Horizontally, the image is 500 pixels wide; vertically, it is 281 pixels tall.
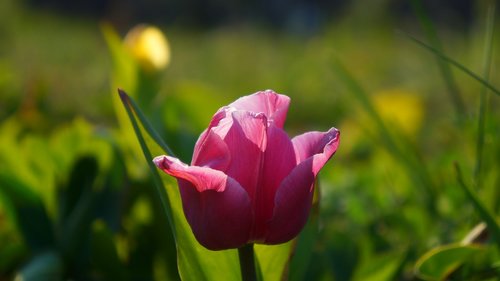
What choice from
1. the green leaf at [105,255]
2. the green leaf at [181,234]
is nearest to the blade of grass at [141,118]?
the green leaf at [181,234]

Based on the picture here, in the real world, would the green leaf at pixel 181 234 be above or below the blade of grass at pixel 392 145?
above

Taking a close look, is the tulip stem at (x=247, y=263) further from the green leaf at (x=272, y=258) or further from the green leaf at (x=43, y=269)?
the green leaf at (x=43, y=269)

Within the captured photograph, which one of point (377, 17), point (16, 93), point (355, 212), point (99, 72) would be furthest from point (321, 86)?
point (355, 212)

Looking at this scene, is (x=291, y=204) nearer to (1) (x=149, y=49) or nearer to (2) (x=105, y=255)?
(2) (x=105, y=255)

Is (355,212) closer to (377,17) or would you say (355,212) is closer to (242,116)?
(242,116)

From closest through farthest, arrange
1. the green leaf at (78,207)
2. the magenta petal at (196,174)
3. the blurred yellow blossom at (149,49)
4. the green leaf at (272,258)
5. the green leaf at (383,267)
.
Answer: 1. the magenta petal at (196,174)
2. the green leaf at (272,258)
3. the green leaf at (383,267)
4. the green leaf at (78,207)
5. the blurred yellow blossom at (149,49)

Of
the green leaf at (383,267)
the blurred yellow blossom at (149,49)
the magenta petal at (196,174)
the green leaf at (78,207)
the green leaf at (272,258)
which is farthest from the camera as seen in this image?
the blurred yellow blossom at (149,49)

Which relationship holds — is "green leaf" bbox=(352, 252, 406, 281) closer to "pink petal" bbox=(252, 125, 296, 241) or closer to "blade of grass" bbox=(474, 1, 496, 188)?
"blade of grass" bbox=(474, 1, 496, 188)
